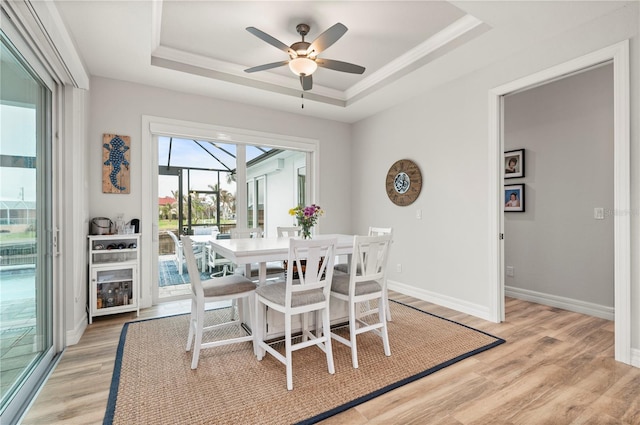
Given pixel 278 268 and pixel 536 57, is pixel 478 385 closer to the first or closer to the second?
pixel 278 268

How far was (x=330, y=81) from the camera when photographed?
4.11 metres

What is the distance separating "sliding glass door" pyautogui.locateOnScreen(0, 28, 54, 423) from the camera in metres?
1.72

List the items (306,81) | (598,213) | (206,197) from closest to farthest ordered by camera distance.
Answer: (306,81) < (598,213) < (206,197)

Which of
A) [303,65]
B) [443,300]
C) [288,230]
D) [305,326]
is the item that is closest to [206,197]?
[288,230]

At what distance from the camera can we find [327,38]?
2.46 metres

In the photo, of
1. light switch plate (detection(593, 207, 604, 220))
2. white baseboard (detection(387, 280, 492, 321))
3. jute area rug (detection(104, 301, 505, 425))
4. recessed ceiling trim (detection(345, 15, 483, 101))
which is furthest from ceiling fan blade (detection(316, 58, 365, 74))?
light switch plate (detection(593, 207, 604, 220))

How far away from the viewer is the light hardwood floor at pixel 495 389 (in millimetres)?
1745

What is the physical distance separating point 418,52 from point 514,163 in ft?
6.52

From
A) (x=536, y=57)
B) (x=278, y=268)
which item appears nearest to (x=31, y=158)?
(x=278, y=268)

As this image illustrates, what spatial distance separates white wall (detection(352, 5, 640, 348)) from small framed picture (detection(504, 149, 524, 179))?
1097 millimetres

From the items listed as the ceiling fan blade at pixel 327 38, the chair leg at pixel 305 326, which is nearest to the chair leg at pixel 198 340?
the chair leg at pixel 305 326

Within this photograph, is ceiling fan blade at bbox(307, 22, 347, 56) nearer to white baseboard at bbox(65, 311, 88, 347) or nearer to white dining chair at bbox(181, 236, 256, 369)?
white dining chair at bbox(181, 236, 256, 369)

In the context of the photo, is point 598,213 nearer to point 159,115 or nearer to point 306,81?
point 306,81

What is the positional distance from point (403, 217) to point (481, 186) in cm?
118
